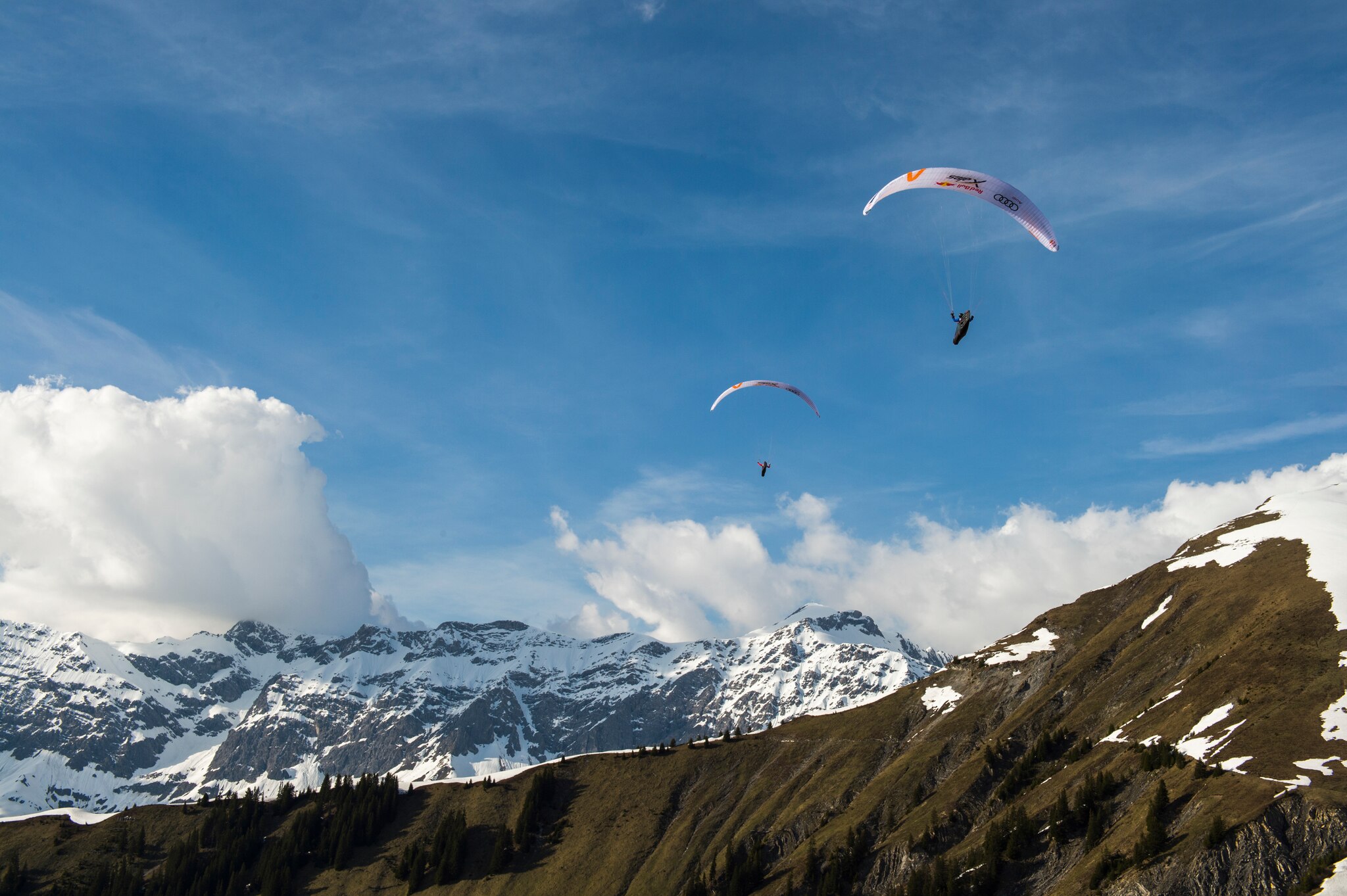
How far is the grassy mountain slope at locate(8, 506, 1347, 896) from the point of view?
9019cm

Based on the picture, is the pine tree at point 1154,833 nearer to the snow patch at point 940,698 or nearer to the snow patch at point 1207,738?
the snow patch at point 1207,738

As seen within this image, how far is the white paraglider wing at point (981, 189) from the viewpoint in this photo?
70.5m

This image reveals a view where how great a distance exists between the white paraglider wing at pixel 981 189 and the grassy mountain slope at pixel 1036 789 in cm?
5662

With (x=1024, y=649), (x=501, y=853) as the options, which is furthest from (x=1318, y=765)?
(x=501, y=853)

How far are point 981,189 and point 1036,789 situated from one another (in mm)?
90152

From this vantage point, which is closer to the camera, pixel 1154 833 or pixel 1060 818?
pixel 1154 833

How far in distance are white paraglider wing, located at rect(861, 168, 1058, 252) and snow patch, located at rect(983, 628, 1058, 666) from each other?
5259 inches

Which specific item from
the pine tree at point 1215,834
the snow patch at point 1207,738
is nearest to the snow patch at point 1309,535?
the snow patch at point 1207,738

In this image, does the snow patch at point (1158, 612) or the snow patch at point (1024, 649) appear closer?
the snow patch at point (1158, 612)

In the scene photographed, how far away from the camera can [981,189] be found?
7244 cm

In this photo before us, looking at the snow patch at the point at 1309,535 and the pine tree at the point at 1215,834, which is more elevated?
the snow patch at the point at 1309,535

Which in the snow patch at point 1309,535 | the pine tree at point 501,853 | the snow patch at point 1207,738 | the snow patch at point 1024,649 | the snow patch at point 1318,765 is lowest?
the pine tree at point 501,853

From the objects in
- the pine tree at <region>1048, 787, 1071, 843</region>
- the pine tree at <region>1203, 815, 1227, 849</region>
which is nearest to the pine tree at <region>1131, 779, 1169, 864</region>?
the pine tree at <region>1203, 815, 1227, 849</region>

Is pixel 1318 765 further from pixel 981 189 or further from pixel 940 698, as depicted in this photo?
pixel 940 698
